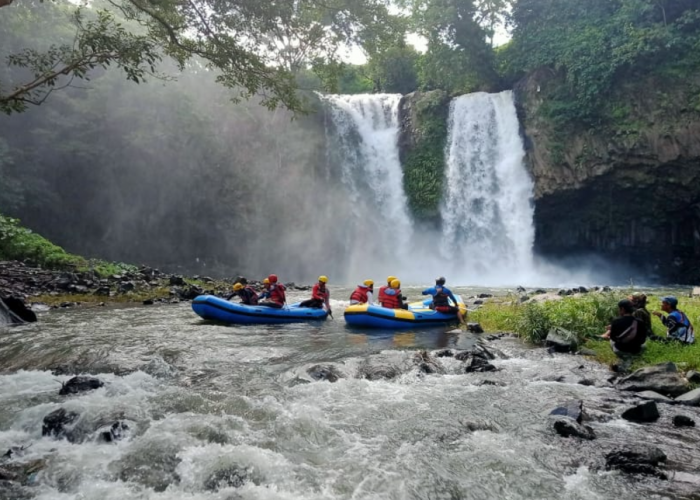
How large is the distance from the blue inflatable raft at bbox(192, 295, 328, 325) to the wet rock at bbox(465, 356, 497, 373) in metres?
5.60

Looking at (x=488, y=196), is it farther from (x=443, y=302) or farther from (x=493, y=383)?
(x=493, y=383)

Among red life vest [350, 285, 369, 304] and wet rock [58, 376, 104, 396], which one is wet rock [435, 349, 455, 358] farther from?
wet rock [58, 376, 104, 396]

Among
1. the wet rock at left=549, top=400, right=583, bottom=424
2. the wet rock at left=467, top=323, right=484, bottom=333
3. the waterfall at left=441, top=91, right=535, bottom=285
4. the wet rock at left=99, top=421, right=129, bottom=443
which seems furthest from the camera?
the waterfall at left=441, top=91, right=535, bottom=285

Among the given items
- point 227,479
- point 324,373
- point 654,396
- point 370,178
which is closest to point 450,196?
point 370,178

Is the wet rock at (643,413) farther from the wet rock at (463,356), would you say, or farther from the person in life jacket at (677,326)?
the person in life jacket at (677,326)

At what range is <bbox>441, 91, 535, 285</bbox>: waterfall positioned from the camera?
24828 millimetres

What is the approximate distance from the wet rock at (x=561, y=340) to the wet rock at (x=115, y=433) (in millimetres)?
7064

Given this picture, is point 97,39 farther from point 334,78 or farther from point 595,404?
point 595,404

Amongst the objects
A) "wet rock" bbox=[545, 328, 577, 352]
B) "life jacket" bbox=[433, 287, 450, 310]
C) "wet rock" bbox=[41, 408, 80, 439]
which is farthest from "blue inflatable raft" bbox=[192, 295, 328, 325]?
"wet rock" bbox=[41, 408, 80, 439]

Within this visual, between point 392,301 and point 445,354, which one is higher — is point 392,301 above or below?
above

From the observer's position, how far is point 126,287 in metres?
15.7

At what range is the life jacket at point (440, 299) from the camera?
1155 cm

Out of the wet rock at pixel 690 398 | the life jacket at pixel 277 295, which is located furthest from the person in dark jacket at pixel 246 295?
the wet rock at pixel 690 398

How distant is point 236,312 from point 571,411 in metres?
8.14
